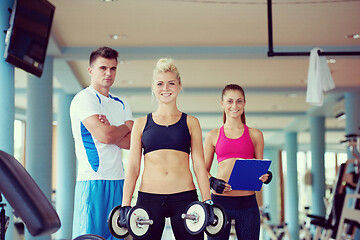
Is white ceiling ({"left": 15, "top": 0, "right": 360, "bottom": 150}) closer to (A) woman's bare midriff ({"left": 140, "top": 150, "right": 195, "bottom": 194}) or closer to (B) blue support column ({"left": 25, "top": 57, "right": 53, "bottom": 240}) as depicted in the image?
(B) blue support column ({"left": 25, "top": 57, "right": 53, "bottom": 240})

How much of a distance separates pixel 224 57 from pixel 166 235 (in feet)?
27.0

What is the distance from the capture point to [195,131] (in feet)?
8.80

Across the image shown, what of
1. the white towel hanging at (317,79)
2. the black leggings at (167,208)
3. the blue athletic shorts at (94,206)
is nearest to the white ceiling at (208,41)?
the white towel hanging at (317,79)

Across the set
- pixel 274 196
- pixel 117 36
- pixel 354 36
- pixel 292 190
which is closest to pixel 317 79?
pixel 354 36

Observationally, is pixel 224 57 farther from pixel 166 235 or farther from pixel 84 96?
pixel 166 235

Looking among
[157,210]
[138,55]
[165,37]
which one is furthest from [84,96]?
[138,55]

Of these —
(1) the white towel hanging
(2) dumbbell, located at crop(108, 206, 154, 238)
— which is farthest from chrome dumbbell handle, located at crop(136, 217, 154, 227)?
(1) the white towel hanging

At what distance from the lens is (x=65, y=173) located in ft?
33.3

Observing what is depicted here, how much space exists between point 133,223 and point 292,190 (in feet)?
47.3

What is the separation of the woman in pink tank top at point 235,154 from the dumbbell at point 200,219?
69cm

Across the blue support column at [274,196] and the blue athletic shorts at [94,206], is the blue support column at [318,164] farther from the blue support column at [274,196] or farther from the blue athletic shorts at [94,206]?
the blue athletic shorts at [94,206]

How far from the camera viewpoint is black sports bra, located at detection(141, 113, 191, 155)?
262cm

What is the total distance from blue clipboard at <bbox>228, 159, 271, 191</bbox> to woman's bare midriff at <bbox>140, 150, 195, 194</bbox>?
22.2 inches

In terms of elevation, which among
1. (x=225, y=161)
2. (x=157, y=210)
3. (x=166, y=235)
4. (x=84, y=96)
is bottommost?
(x=166, y=235)
